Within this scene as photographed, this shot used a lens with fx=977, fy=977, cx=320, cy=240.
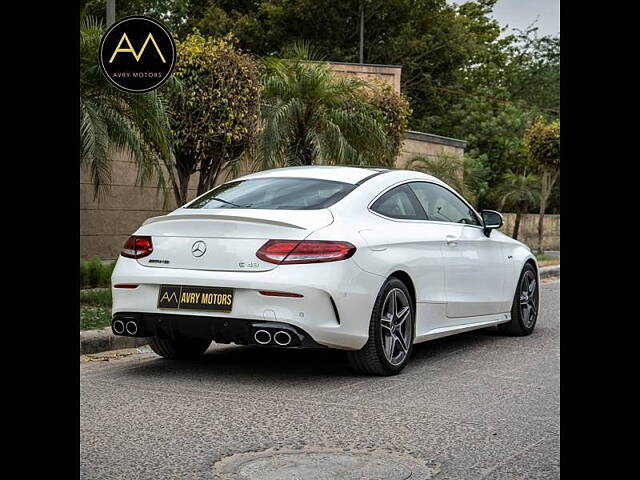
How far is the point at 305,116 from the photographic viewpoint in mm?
15430

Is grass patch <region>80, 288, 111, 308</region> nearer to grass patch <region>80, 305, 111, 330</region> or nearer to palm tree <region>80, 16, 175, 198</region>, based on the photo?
grass patch <region>80, 305, 111, 330</region>

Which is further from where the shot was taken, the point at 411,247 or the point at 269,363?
the point at 269,363

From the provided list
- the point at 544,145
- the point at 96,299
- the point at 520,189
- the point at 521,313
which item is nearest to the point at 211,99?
the point at 96,299

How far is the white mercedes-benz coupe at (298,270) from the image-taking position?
20.6ft

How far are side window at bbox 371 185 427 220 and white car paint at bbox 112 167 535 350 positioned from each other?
0.21 feet

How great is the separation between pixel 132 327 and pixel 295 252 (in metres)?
1.25

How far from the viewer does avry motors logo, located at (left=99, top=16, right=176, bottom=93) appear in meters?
11.2

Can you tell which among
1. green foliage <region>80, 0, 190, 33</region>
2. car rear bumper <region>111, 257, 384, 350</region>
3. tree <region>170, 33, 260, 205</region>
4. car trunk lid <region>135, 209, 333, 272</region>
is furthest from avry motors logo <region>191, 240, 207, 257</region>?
green foliage <region>80, 0, 190, 33</region>

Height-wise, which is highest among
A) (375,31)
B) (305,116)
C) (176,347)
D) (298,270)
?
(375,31)

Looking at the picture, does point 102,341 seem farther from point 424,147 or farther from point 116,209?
point 424,147

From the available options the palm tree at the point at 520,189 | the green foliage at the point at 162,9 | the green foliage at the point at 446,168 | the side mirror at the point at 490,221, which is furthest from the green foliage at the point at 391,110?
the green foliage at the point at 162,9

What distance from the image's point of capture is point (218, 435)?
494 centimetres
